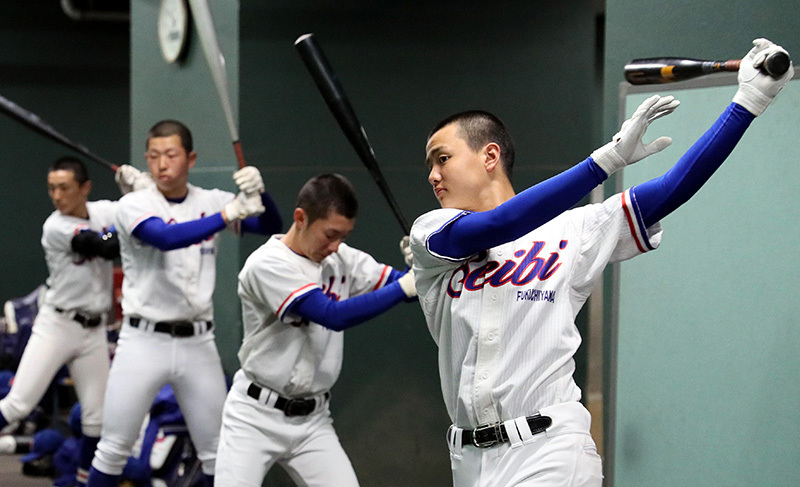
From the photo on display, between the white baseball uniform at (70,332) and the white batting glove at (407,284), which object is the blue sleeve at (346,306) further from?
the white baseball uniform at (70,332)

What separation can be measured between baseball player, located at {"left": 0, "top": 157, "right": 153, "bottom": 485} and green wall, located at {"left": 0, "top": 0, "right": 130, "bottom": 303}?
4611 millimetres

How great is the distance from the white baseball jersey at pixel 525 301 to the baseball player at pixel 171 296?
2.05 m

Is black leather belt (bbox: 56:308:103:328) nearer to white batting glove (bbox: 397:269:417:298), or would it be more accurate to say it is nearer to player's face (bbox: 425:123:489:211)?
white batting glove (bbox: 397:269:417:298)

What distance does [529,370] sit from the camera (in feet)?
7.66

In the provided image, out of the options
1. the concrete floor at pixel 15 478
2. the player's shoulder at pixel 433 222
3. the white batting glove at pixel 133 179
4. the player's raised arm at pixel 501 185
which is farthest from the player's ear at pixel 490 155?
the concrete floor at pixel 15 478

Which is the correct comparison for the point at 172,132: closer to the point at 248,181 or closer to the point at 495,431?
the point at 248,181

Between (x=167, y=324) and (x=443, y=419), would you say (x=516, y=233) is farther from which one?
(x=443, y=419)

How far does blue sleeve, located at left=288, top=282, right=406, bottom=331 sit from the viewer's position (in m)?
3.28

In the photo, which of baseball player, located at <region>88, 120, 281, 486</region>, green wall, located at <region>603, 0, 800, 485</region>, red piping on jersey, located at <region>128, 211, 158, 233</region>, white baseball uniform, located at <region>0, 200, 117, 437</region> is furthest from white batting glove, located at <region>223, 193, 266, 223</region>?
green wall, located at <region>603, 0, 800, 485</region>

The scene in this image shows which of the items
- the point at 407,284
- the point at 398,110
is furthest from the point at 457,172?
the point at 398,110

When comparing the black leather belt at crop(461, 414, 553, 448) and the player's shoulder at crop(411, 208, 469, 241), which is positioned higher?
the player's shoulder at crop(411, 208, 469, 241)

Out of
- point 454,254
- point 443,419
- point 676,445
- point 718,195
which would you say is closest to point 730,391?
point 676,445

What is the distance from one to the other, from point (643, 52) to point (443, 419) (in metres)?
2.84

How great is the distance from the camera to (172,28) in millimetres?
6008
